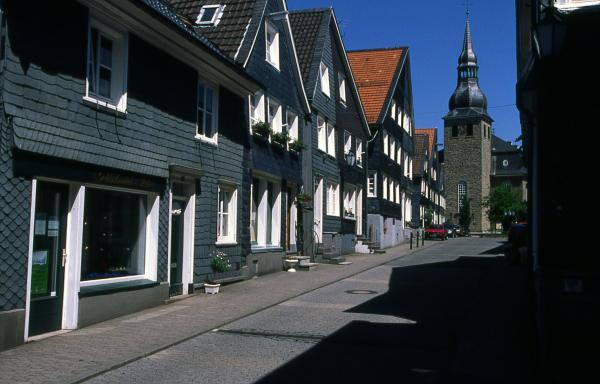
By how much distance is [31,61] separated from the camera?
8961 millimetres

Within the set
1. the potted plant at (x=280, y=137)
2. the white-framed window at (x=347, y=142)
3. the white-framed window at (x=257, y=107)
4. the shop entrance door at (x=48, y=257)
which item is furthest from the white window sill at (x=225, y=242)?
the white-framed window at (x=347, y=142)

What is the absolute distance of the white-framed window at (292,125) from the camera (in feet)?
71.0

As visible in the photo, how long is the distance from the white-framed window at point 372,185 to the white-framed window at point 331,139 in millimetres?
8478

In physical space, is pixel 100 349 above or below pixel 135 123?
below

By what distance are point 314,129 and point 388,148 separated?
15.0 metres

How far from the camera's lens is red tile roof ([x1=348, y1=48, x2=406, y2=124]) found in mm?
36781

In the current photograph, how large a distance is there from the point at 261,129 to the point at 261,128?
0.10ft

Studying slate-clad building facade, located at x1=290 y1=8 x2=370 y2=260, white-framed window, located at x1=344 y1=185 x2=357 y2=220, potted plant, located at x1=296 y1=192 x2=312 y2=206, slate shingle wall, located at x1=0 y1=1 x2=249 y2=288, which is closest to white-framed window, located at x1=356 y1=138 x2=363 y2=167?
slate-clad building facade, located at x1=290 y1=8 x2=370 y2=260

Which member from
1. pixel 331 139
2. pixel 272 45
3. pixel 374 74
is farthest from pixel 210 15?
pixel 374 74

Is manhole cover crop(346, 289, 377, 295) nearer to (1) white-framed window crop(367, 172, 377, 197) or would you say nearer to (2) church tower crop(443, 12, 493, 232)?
(1) white-framed window crop(367, 172, 377, 197)

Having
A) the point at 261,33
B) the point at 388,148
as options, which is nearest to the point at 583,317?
the point at 261,33

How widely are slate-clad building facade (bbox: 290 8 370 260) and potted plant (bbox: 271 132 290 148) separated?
3.33m

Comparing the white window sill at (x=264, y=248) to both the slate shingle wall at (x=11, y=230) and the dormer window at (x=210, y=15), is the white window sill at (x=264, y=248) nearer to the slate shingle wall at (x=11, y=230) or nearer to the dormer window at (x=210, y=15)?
the dormer window at (x=210, y=15)

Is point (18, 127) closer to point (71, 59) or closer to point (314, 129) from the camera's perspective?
point (71, 59)
